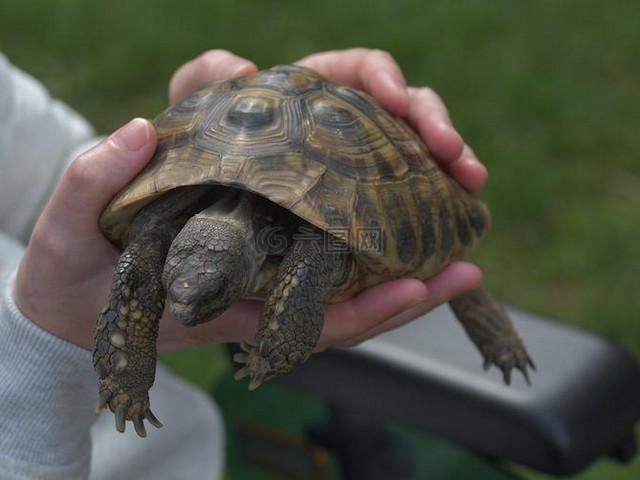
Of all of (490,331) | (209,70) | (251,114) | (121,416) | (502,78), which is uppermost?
(251,114)

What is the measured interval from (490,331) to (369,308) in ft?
1.04

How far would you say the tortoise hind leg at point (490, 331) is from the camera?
1382 mm

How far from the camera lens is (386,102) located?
1374mm

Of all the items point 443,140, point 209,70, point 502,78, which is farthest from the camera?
point 502,78

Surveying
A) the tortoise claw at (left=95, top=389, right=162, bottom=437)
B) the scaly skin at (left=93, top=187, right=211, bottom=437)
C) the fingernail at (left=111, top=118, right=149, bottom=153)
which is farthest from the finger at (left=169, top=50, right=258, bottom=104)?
the tortoise claw at (left=95, top=389, right=162, bottom=437)

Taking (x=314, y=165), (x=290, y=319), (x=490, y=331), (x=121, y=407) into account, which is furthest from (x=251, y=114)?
(x=490, y=331)

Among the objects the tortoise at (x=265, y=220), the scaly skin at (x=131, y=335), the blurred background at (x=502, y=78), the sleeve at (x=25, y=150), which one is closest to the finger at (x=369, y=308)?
the tortoise at (x=265, y=220)

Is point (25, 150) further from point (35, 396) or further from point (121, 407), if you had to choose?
point (121, 407)

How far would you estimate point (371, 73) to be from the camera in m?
1.41

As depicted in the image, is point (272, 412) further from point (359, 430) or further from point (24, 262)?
point (24, 262)

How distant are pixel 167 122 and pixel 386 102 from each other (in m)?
0.31

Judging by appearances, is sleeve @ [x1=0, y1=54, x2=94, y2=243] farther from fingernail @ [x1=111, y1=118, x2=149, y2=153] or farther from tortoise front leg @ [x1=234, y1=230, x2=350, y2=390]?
tortoise front leg @ [x1=234, y1=230, x2=350, y2=390]

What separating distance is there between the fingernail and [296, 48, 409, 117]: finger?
360 mm

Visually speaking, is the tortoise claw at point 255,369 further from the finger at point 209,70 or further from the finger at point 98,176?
the finger at point 209,70
